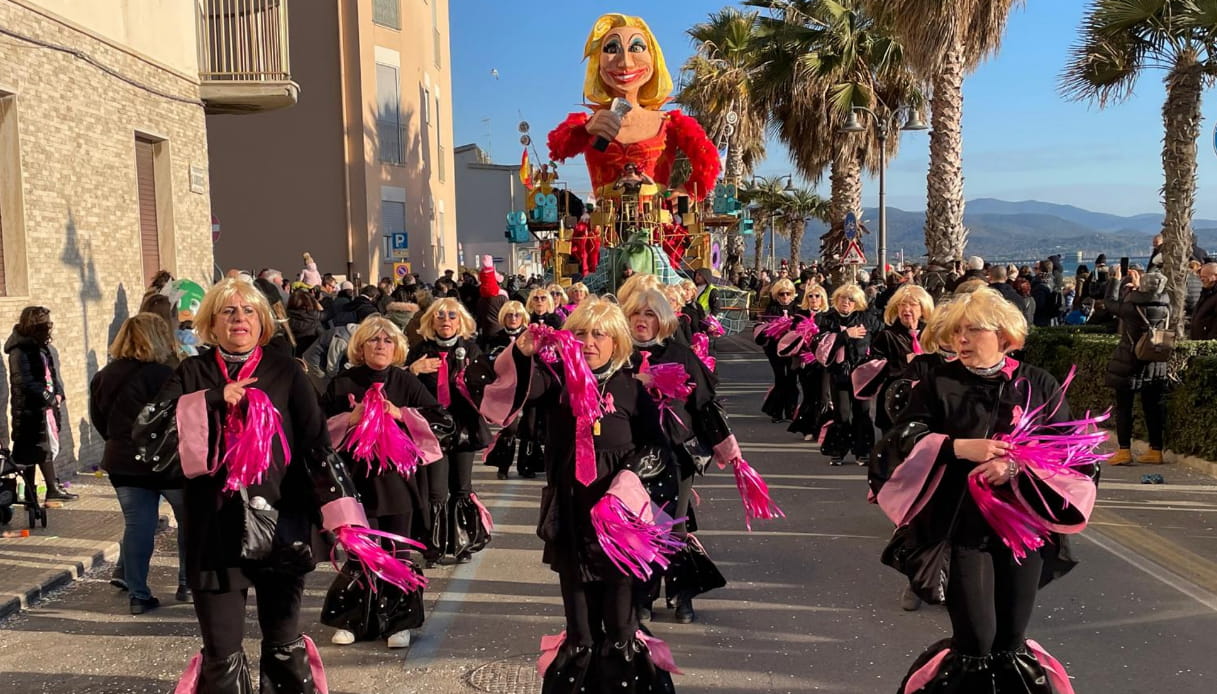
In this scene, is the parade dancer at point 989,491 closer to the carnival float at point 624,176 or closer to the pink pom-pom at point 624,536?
the pink pom-pom at point 624,536

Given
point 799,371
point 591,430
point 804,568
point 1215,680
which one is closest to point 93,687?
point 591,430

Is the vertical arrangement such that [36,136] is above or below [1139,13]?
below

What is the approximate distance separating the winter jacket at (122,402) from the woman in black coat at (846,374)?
6.27 metres

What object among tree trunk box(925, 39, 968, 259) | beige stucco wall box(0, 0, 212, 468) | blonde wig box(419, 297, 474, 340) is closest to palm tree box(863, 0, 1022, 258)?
tree trunk box(925, 39, 968, 259)

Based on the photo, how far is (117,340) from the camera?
237 inches

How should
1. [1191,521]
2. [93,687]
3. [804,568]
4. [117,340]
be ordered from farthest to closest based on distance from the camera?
[1191,521]
[804,568]
[117,340]
[93,687]

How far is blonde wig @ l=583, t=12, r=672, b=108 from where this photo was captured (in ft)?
61.2

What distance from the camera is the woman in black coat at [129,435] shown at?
5.81 metres

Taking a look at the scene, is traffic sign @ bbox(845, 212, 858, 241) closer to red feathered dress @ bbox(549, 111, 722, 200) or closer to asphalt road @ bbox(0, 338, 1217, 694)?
red feathered dress @ bbox(549, 111, 722, 200)

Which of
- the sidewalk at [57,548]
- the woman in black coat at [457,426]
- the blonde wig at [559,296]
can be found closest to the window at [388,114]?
the blonde wig at [559,296]

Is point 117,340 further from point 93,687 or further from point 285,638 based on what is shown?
point 285,638

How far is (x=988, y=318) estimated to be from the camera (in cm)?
390

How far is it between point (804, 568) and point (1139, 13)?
8.19 m

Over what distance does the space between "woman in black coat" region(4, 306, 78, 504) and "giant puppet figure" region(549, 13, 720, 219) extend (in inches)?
449
